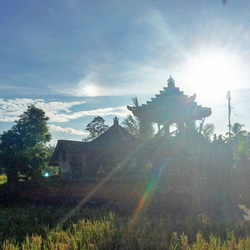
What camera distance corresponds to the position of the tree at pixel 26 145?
18.3m

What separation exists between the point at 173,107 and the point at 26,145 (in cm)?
1151

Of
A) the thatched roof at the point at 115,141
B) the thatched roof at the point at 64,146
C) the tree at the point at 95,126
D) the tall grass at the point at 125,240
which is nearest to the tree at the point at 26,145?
the thatched roof at the point at 64,146

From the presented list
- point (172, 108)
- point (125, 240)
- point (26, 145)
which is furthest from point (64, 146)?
point (125, 240)

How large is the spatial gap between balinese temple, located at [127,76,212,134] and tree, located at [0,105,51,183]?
8.51 metres

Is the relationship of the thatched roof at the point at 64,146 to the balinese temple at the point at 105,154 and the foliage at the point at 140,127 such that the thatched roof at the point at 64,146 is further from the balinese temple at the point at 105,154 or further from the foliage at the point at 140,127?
the foliage at the point at 140,127

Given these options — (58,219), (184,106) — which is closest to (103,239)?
(58,219)

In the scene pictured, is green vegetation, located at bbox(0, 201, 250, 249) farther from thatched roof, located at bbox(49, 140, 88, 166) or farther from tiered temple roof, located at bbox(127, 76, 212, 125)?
thatched roof, located at bbox(49, 140, 88, 166)

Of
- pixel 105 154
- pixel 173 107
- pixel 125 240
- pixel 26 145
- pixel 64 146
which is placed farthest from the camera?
pixel 64 146

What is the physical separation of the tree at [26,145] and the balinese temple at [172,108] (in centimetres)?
851

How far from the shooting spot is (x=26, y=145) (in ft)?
65.4

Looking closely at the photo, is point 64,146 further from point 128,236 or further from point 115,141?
point 128,236

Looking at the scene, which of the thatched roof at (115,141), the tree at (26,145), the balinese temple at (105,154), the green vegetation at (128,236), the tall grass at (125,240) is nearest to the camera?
the tall grass at (125,240)

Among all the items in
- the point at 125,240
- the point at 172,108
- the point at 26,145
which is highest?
the point at 172,108

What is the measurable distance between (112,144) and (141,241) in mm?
11621
